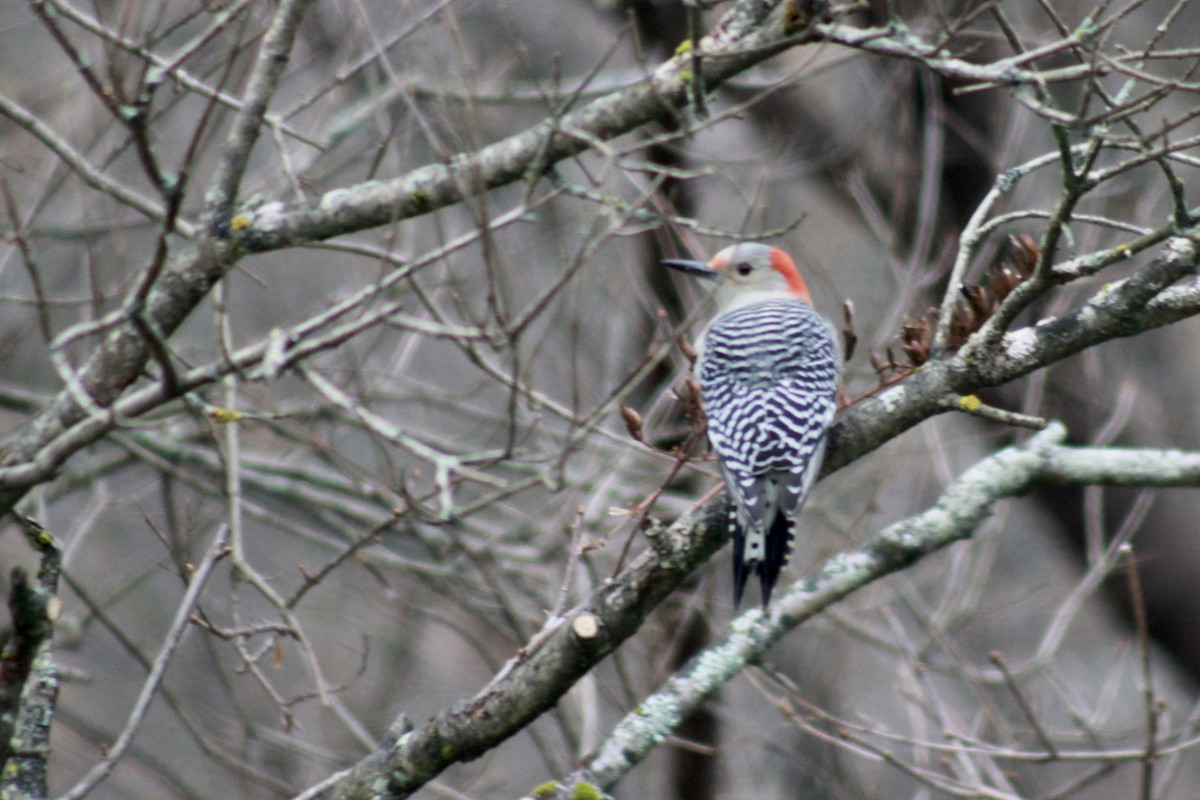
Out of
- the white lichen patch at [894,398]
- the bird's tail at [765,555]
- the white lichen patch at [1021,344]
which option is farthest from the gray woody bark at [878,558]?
the white lichen patch at [1021,344]

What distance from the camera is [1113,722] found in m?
9.88

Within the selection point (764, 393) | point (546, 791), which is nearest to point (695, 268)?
point (764, 393)

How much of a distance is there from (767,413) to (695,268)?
3.88 ft

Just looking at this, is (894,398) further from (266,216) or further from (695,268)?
(266,216)

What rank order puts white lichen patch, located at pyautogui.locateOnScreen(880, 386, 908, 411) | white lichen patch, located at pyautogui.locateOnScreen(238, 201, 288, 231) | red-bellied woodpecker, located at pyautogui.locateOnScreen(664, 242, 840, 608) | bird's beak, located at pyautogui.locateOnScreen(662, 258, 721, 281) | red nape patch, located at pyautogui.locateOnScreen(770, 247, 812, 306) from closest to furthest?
1. white lichen patch, located at pyautogui.locateOnScreen(880, 386, 908, 411)
2. red-bellied woodpecker, located at pyautogui.locateOnScreen(664, 242, 840, 608)
3. white lichen patch, located at pyautogui.locateOnScreen(238, 201, 288, 231)
4. bird's beak, located at pyautogui.locateOnScreen(662, 258, 721, 281)
5. red nape patch, located at pyautogui.locateOnScreen(770, 247, 812, 306)

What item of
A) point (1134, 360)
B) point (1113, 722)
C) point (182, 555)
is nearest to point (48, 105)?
point (182, 555)

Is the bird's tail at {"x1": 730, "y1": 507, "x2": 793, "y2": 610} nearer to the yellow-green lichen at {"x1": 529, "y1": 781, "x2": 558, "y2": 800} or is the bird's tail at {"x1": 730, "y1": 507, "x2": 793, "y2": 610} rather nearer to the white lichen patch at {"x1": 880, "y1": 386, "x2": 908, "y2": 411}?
the white lichen patch at {"x1": 880, "y1": 386, "x2": 908, "y2": 411}

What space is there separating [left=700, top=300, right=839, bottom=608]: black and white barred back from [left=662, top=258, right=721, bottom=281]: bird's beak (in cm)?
24

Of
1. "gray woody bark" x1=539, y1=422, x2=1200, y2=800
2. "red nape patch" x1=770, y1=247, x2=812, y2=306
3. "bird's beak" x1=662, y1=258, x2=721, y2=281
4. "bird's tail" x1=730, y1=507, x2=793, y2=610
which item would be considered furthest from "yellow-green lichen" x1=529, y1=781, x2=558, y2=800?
"red nape patch" x1=770, y1=247, x2=812, y2=306

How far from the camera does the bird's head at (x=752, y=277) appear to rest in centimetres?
598

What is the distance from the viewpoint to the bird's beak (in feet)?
18.1

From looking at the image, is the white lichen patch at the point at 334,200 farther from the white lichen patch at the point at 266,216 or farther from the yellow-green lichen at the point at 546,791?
the yellow-green lichen at the point at 546,791

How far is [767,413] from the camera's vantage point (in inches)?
185

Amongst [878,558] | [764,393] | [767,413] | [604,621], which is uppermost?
[764,393]
